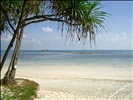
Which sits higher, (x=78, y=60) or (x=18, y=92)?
(x=18, y=92)

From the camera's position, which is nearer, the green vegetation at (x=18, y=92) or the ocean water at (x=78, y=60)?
the green vegetation at (x=18, y=92)

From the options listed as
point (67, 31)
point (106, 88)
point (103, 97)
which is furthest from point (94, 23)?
point (106, 88)

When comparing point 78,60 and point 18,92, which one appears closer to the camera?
point 18,92

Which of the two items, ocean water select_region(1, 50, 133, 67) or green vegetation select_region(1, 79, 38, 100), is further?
ocean water select_region(1, 50, 133, 67)

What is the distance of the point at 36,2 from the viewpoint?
361 cm

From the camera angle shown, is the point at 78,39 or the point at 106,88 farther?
the point at 106,88

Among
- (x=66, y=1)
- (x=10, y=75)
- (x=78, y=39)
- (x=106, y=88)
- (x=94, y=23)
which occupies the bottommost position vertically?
(x=106, y=88)

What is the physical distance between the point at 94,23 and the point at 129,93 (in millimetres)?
5193

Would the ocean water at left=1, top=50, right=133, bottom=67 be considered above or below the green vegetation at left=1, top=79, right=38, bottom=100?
below

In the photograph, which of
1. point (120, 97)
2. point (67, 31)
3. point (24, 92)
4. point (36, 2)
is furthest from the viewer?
point (120, 97)

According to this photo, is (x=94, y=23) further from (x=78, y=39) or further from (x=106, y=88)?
(x=106, y=88)

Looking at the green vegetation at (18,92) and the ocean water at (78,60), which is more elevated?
the green vegetation at (18,92)

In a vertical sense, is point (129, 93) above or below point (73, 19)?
below

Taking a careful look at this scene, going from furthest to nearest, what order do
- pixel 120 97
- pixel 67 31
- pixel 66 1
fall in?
1. pixel 120 97
2. pixel 67 31
3. pixel 66 1
